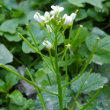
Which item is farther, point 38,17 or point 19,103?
point 19,103

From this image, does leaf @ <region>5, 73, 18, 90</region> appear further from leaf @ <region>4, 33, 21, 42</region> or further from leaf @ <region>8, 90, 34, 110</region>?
leaf @ <region>4, 33, 21, 42</region>

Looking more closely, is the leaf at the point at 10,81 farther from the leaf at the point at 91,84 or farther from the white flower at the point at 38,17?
the white flower at the point at 38,17

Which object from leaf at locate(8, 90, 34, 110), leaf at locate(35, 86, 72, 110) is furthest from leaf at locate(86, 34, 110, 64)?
leaf at locate(8, 90, 34, 110)

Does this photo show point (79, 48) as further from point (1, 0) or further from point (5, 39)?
point (1, 0)

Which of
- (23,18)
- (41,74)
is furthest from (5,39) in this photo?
(41,74)

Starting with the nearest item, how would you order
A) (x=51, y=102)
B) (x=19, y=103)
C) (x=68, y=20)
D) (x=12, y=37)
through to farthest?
(x=68, y=20)
(x=51, y=102)
(x=19, y=103)
(x=12, y=37)

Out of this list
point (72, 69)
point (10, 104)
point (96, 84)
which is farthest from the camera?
point (72, 69)

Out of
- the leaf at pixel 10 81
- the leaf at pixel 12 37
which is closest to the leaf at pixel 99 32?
the leaf at pixel 12 37

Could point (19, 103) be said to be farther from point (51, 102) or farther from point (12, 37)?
point (12, 37)

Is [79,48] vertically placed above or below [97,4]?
below

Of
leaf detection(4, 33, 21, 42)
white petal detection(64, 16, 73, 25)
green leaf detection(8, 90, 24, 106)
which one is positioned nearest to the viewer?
white petal detection(64, 16, 73, 25)

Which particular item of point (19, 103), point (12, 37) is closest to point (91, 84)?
point (19, 103)
